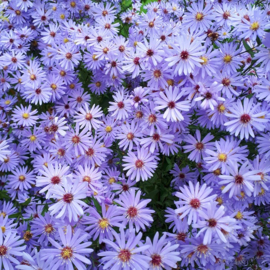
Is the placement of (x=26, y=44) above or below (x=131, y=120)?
above

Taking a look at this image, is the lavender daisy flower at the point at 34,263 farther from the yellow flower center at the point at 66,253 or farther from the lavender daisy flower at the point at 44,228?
the lavender daisy flower at the point at 44,228

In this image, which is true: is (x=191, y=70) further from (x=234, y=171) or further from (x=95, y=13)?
(x=95, y=13)

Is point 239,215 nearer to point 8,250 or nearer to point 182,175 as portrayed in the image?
point 182,175

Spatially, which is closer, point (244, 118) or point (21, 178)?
point (244, 118)

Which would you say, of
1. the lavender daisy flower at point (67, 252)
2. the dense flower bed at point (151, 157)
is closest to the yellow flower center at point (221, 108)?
the dense flower bed at point (151, 157)

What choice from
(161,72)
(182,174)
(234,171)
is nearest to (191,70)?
(161,72)

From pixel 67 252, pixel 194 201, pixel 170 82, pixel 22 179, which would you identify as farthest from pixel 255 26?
pixel 22 179
